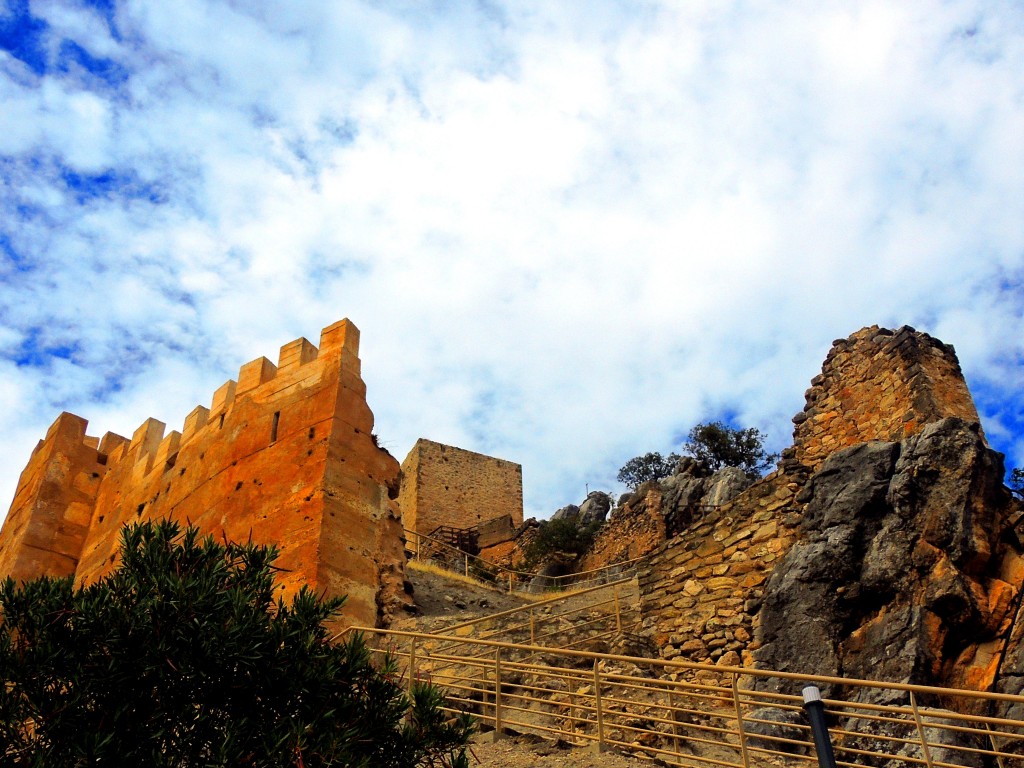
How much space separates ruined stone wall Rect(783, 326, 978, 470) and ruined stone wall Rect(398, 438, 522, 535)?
68.0 ft

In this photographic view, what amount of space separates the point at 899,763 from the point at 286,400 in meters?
9.78

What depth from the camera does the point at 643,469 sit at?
118ft

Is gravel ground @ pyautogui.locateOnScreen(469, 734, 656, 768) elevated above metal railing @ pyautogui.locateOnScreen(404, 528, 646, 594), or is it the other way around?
metal railing @ pyautogui.locateOnScreen(404, 528, 646, 594)

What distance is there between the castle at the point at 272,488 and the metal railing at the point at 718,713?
148cm

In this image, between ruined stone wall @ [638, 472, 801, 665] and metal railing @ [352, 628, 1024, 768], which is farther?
ruined stone wall @ [638, 472, 801, 665]

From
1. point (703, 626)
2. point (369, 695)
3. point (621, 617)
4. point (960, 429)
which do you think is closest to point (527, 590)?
point (621, 617)

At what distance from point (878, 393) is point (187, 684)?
9.90 m

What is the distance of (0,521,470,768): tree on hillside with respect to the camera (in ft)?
18.6

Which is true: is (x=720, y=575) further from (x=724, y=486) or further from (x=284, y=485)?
(x=724, y=486)

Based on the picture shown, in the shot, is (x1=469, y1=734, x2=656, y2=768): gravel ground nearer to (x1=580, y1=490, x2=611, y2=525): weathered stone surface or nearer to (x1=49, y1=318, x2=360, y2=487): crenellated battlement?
(x1=49, y1=318, x2=360, y2=487): crenellated battlement

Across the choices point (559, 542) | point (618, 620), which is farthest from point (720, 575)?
point (559, 542)

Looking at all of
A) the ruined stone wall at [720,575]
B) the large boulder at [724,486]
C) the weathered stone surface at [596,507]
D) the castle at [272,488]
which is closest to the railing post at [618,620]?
the ruined stone wall at [720,575]

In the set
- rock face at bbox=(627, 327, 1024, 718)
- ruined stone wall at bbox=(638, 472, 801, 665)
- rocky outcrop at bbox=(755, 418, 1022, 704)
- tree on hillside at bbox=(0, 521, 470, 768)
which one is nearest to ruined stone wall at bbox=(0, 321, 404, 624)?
ruined stone wall at bbox=(638, 472, 801, 665)

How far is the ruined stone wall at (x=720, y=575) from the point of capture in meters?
11.5
